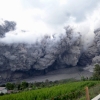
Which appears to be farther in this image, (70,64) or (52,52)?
(70,64)

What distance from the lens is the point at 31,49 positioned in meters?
68.2

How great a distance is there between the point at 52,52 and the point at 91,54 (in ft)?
53.0

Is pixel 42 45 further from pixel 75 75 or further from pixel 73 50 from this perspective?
pixel 75 75

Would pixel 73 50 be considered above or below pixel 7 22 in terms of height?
below

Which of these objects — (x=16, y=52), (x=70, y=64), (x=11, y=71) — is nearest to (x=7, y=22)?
(x=16, y=52)

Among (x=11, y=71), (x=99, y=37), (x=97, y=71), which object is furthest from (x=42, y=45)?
(x=97, y=71)

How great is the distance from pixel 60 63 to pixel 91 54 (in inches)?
472

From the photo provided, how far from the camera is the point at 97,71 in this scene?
45.6 metres

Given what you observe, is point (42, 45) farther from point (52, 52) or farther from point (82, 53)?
point (82, 53)

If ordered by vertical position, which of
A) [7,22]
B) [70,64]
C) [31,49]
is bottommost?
[70,64]

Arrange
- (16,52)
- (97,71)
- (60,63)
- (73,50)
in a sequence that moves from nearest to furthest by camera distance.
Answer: (97,71) < (16,52) < (73,50) < (60,63)

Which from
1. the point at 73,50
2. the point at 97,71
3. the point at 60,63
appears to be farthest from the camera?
the point at 60,63

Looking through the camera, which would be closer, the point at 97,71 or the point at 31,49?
the point at 97,71

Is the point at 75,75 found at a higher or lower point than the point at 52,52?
lower
